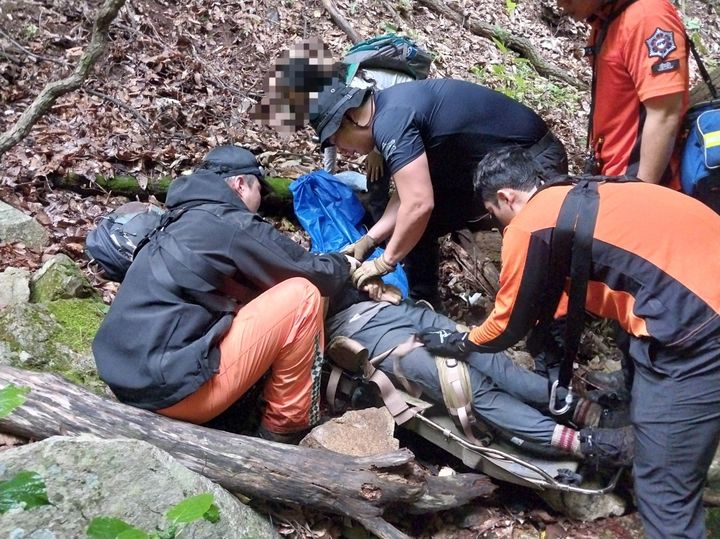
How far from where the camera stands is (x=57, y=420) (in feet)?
9.29

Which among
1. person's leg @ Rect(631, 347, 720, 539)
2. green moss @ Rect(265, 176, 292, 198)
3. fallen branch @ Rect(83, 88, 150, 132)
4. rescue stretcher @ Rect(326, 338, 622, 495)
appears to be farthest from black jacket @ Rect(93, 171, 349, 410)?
fallen branch @ Rect(83, 88, 150, 132)

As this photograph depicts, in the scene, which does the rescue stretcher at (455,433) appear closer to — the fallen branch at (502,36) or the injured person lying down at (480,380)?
the injured person lying down at (480,380)

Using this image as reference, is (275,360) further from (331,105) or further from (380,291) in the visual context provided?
(331,105)

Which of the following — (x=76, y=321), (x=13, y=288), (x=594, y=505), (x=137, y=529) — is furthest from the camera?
(x=13, y=288)

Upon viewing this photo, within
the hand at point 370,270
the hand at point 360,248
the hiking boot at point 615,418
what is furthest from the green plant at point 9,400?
the hiking boot at point 615,418

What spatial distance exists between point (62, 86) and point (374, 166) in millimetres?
2435

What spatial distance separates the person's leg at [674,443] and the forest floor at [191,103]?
69cm

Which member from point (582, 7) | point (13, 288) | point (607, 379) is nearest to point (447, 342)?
point (607, 379)

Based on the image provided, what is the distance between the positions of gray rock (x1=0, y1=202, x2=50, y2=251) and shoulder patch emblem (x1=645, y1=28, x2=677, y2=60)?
13.1 ft

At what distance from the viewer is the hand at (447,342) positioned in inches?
133

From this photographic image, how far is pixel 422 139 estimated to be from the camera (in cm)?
369

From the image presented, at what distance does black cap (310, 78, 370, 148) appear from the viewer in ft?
11.3

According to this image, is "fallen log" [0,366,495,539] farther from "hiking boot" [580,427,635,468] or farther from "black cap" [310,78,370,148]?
"black cap" [310,78,370,148]

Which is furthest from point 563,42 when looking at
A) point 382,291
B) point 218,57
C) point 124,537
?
point 124,537
